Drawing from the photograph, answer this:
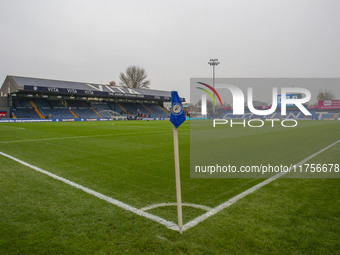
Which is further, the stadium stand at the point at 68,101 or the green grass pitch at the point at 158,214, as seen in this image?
the stadium stand at the point at 68,101

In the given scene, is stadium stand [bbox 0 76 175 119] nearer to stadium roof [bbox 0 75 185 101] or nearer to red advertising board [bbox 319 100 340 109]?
stadium roof [bbox 0 75 185 101]

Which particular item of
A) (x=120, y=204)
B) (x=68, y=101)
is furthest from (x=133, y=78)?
(x=120, y=204)

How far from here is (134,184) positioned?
4766 mm

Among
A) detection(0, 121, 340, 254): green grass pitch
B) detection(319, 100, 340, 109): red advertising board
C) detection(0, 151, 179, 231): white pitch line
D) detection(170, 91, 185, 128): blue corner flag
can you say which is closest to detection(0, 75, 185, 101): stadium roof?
detection(0, 121, 340, 254): green grass pitch

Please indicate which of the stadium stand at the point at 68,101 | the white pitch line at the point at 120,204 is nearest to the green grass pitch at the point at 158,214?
the white pitch line at the point at 120,204

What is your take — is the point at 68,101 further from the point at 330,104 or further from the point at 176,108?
the point at 330,104

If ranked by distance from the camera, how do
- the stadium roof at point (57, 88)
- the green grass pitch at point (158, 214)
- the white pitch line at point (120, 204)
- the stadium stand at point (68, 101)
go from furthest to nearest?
the stadium stand at point (68, 101) < the stadium roof at point (57, 88) < the white pitch line at point (120, 204) < the green grass pitch at point (158, 214)

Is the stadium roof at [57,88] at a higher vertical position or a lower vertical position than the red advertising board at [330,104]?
higher

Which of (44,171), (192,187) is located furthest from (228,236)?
(44,171)

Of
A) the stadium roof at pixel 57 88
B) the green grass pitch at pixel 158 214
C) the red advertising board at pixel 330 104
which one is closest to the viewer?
the green grass pitch at pixel 158 214

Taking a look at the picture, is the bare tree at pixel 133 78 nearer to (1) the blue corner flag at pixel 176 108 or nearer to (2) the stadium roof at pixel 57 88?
(2) the stadium roof at pixel 57 88

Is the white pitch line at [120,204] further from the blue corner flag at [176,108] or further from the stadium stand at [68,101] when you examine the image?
the stadium stand at [68,101]

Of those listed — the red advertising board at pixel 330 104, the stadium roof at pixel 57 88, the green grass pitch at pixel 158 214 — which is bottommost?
the green grass pitch at pixel 158 214

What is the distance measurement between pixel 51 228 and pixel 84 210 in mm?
585
